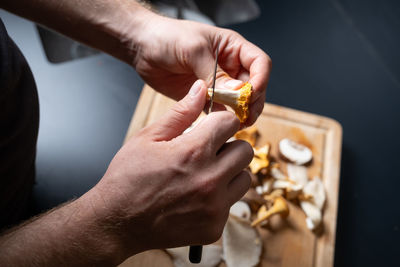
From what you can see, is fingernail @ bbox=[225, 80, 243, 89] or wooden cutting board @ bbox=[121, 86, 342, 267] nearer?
fingernail @ bbox=[225, 80, 243, 89]

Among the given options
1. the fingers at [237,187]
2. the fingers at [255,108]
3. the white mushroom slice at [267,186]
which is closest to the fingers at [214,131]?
the fingers at [237,187]

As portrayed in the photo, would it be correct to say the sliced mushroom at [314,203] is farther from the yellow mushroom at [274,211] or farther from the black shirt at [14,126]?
the black shirt at [14,126]

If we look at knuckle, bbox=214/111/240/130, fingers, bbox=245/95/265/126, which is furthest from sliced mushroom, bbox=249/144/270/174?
knuckle, bbox=214/111/240/130

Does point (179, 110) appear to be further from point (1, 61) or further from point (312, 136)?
point (312, 136)

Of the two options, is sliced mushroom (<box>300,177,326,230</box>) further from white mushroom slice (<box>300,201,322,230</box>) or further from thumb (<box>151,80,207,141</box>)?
thumb (<box>151,80,207,141</box>)

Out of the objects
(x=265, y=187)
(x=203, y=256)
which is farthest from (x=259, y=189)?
(x=203, y=256)

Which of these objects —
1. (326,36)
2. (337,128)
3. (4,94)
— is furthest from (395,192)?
(4,94)
